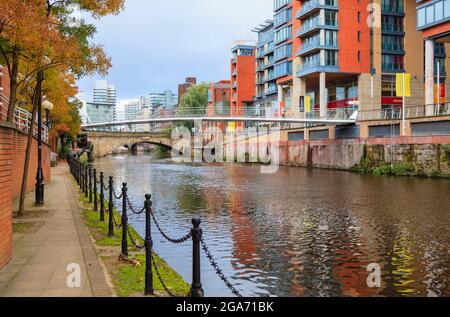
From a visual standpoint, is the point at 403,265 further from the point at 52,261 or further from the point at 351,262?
the point at 52,261

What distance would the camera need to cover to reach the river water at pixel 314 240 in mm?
9117

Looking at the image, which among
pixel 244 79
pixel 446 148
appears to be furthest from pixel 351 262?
pixel 244 79

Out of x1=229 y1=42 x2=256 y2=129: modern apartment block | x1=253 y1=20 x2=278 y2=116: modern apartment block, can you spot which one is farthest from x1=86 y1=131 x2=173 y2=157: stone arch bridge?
x1=253 y1=20 x2=278 y2=116: modern apartment block

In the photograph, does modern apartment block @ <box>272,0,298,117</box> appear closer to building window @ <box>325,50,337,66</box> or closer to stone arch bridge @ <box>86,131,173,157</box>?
building window @ <box>325,50,337,66</box>

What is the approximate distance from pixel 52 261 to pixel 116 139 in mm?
87001

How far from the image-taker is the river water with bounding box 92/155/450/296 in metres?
9.12

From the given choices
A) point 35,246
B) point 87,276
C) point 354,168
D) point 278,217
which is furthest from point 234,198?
point 354,168

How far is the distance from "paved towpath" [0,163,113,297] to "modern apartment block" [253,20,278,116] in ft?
256

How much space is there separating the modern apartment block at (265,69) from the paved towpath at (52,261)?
7800 cm

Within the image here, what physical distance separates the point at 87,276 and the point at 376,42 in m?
63.6

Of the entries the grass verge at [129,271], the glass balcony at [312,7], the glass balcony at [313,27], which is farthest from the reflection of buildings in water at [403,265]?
the glass balcony at [312,7]

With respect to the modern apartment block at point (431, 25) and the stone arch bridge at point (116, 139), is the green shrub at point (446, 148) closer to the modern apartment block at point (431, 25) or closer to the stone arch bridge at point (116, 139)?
the modern apartment block at point (431, 25)

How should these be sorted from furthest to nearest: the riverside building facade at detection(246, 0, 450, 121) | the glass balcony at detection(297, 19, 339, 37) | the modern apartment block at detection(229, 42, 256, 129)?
the modern apartment block at detection(229, 42, 256, 129), the riverside building facade at detection(246, 0, 450, 121), the glass balcony at detection(297, 19, 339, 37)

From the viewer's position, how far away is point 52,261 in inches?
344
